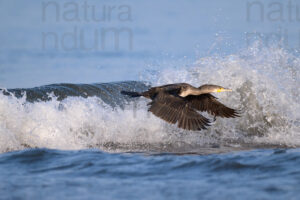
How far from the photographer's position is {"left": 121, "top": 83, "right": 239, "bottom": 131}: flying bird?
620 cm

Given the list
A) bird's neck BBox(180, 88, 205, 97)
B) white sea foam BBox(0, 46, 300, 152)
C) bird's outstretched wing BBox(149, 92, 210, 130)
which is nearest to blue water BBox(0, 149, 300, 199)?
bird's outstretched wing BBox(149, 92, 210, 130)

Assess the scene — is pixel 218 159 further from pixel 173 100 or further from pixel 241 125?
pixel 241 125

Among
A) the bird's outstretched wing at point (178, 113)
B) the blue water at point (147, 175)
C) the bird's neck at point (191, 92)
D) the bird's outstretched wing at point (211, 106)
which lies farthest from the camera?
the bird's outstretched wing at point (211, 106)

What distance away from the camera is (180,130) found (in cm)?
754

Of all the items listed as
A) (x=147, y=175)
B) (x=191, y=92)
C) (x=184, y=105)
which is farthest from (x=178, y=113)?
(x=147, y=175)

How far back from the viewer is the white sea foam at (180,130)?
6.83 meters

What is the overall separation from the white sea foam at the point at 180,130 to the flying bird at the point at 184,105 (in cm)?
58

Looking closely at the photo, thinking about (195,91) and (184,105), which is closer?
(184,105)

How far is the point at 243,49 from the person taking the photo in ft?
30.8

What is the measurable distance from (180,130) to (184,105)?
1.28 meters

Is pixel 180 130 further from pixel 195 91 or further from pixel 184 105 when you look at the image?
pixel 184 105

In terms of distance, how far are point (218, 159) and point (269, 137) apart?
7.50ft

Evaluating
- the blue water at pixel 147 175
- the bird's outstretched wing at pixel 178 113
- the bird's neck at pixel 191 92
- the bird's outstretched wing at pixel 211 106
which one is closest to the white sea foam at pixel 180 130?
the bird's outstretched wing at pixel 211 106

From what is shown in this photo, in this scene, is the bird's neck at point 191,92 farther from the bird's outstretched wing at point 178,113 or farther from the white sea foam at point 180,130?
the white sea foam at point 180,130
